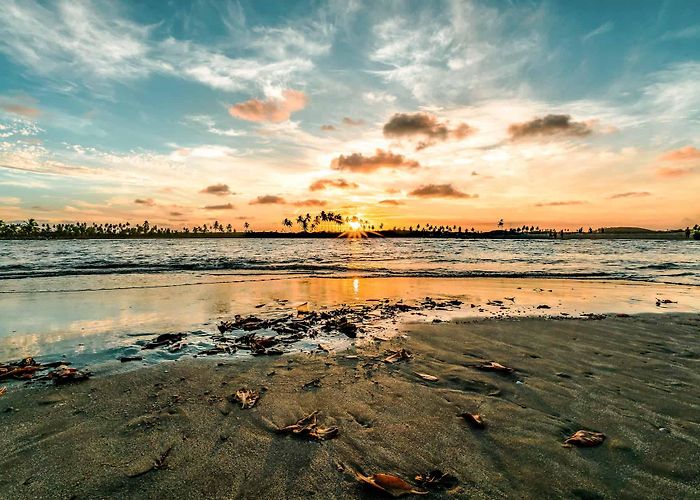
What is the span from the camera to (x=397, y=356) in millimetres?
7594

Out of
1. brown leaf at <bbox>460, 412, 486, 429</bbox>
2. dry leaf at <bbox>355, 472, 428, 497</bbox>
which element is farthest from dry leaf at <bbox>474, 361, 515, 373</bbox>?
dry leaf at <bbox>355, 472, 428, 497</bbox>

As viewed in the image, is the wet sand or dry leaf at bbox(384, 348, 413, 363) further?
dry leaf at bbox(384, 348, 413, 363)

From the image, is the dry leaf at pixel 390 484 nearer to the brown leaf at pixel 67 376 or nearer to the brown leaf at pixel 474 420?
the brown leaf at pixel 474 420

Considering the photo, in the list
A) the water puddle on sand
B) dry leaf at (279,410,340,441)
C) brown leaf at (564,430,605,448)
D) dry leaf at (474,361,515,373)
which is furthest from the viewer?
the water puddle on sand

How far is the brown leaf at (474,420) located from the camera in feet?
15.8

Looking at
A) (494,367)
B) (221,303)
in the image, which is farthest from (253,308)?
(494,367)

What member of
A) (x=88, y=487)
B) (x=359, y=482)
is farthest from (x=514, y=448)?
(x=88, y=487)

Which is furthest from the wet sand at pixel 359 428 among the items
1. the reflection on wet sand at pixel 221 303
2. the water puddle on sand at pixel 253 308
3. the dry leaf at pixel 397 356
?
the reflection on wet sand at pixel 221 303

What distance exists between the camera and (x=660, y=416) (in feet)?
16.7

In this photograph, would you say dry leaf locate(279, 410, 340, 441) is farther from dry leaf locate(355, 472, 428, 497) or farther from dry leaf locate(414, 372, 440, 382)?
dry leaf locate(414, 372, 440, 382)

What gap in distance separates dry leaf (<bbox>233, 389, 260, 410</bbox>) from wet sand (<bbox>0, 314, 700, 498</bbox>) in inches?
5.1

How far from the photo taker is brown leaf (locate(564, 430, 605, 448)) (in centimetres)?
441

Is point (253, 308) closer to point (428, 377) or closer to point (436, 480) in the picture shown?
point (428, 377)

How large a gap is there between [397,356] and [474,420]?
9.13 feet
